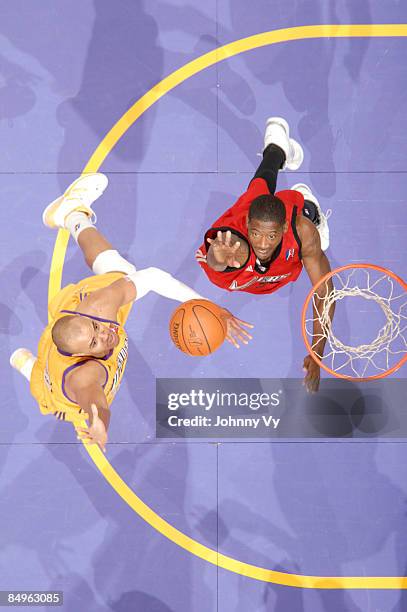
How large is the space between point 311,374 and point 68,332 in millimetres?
2215

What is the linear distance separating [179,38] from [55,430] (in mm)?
3705

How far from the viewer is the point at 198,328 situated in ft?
16.7

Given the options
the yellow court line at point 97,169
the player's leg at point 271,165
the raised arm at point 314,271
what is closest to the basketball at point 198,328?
the raised arm at point 314,271

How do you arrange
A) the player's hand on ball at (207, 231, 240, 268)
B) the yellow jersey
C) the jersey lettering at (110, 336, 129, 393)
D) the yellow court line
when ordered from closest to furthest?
1. the player's hand on ball at (207, 231, 240, 268)
2. the yellow jersey
3. the jersey lettering at (110, 336, 129, 393)
4. the yellow court line

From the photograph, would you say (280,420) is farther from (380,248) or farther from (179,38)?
(179,38)

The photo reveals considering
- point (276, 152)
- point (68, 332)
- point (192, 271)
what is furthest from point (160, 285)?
point (276, 152)

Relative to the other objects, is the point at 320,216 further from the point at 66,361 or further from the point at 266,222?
the point at 66,361

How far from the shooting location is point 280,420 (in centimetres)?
572

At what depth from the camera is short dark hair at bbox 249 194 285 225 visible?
4.59 meters

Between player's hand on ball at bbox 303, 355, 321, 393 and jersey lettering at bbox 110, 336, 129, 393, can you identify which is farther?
player's hand on ball at bbox 303, 355, 321, 393

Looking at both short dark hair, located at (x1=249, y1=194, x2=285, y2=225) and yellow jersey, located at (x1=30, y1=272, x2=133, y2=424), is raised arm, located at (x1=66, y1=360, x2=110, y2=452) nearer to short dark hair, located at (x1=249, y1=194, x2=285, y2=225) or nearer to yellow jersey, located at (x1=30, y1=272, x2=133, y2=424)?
yellow jersey, located at (x1=30, y1=272, x2=133, y2=424)

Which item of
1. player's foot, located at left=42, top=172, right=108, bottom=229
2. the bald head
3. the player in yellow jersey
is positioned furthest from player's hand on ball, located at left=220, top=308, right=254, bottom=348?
player's foot, located at left=42, top=172, right=108, bottom=229

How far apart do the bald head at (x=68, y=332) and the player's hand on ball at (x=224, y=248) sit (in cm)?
111

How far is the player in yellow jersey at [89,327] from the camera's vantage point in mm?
4691
